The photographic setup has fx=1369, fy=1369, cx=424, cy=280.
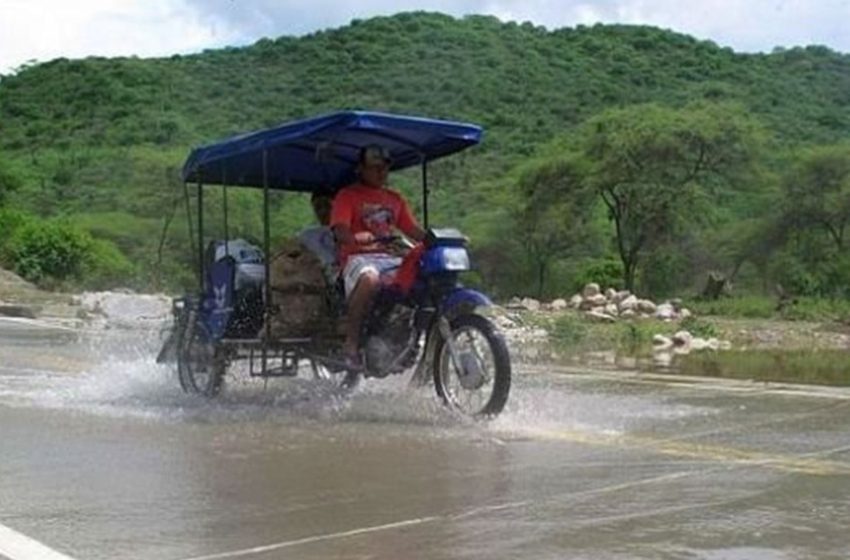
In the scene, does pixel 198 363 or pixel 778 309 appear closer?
pixel 198 363

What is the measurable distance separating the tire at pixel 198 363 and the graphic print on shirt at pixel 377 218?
5.69 feet

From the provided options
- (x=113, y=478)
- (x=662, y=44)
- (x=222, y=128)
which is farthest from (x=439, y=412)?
(x=662, y=44)

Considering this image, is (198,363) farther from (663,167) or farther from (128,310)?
(663,167)

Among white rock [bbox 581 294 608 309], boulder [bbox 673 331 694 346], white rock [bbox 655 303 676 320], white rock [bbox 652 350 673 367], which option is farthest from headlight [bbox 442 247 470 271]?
white rock [bbox 581 294 608 309]

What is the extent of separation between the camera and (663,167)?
44938 millimetres

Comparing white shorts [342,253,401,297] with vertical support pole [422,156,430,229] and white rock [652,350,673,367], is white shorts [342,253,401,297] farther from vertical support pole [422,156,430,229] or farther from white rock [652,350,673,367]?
white rock [652,350,673,367]

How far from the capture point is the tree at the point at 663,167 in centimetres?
4416

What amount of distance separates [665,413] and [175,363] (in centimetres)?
423

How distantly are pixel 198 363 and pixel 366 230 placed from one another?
211 cm

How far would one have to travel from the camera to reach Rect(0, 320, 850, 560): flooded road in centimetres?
549

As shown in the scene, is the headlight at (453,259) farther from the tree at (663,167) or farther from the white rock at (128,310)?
the tree at (663,167)

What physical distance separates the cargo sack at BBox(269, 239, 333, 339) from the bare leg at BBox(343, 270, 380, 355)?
529mm

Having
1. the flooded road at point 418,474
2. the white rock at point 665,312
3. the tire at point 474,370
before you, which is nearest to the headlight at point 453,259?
the tire at point 474,370

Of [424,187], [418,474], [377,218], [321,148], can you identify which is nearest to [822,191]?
[424,187]
